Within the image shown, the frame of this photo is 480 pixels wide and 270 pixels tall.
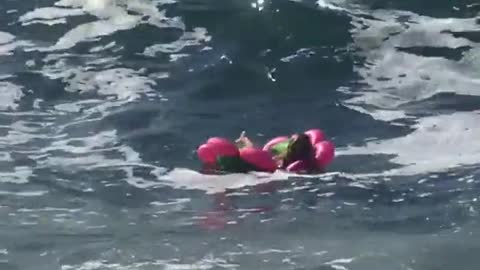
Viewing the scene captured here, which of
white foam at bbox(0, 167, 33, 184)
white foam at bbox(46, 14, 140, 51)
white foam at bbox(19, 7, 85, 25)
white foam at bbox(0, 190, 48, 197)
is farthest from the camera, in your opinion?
white foam at bbox(19, 7, 85, 25)

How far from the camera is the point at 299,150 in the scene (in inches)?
250

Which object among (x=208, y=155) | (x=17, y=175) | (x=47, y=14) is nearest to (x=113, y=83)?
(x=47, y=14)

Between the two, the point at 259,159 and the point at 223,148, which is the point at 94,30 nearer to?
the point at 223,148

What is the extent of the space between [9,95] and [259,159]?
10.7ft

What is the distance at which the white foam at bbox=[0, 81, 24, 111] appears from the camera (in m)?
8.43

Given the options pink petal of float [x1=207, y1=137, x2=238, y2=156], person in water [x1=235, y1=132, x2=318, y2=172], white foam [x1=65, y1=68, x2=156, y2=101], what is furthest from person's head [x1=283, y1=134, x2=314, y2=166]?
white foam [x1=65, y1=68, x2=156, y2=101]

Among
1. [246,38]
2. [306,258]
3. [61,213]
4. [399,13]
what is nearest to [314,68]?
[246,38]

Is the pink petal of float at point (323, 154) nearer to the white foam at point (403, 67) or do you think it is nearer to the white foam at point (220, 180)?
the white foam at point (220, 180)

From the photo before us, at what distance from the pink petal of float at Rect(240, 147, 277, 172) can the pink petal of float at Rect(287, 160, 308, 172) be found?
99mm

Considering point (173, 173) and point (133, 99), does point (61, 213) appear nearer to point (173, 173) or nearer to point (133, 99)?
point (173, 173)

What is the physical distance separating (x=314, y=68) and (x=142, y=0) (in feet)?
8.92

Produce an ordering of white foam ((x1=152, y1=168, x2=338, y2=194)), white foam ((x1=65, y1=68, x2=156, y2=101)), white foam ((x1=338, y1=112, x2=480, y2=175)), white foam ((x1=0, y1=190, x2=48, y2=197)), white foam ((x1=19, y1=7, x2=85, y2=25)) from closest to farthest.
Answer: white foam ((x1=0, y1=190, x2=48, y2=197)) → white foam ((x1=152, y1=168, x2=338, y2=194)) → white foam ((x1=338, y1=112, x2=480, y2=175)) → white foam ((x1=65, y1=68, x2=156, y2=101)) → white foam ((x1=19, y1=7, x2=85, y2=25))

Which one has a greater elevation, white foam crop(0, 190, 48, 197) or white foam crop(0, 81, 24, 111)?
white foam crop(0, 81, 24, 111)

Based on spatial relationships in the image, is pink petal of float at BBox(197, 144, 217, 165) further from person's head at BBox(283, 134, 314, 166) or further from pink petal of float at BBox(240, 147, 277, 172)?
person's head at BBox(283, 134, 314, 166)
